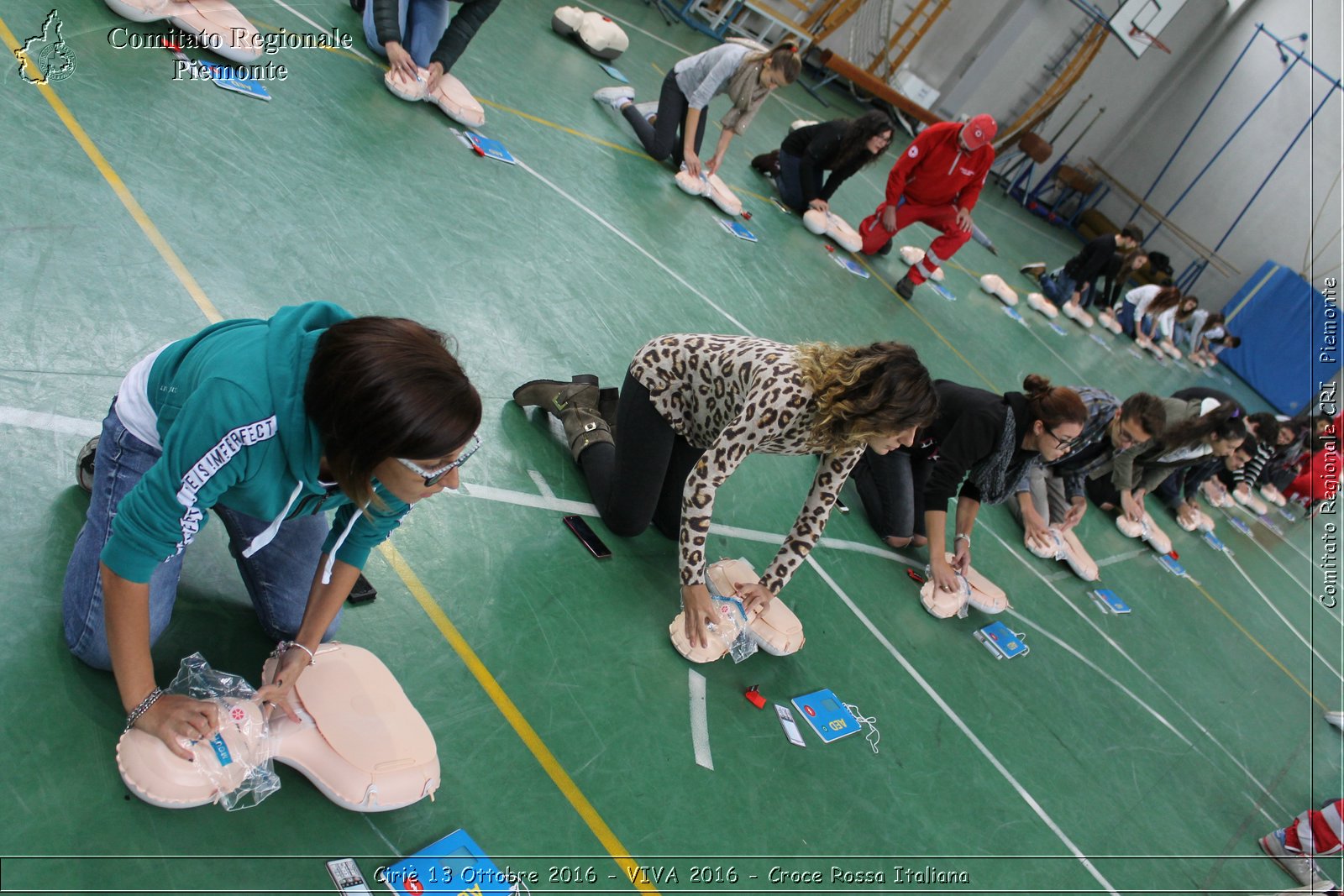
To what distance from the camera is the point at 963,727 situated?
3.44m

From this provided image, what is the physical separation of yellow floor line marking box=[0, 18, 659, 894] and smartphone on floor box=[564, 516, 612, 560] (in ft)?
2.32

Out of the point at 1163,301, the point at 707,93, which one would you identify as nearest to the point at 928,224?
the point at 707,93

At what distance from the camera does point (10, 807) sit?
5.62 feet

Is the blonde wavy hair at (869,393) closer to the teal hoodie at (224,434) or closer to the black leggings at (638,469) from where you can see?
the black leggings at (638,469)

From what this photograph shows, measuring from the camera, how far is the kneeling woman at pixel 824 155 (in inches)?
288

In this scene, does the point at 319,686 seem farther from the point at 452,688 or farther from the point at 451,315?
the point at 451,315

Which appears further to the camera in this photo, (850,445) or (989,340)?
(989,340)

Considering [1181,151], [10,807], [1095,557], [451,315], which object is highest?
[1181,151]

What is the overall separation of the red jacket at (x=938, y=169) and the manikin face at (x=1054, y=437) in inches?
165

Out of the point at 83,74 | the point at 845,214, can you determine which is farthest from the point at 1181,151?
the point at 83,74

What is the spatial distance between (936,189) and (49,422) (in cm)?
708

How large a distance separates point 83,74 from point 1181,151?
56.6ft

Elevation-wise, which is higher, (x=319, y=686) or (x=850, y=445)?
(x=850, y=445)

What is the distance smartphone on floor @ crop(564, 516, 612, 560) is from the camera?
10.5 ft
